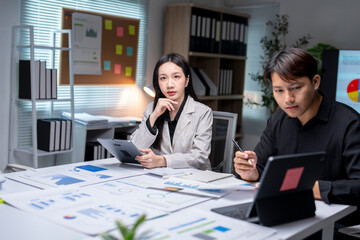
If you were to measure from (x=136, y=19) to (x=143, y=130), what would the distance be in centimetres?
209

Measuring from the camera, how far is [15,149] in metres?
3.61

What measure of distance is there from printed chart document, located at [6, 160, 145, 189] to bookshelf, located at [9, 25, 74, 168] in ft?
4.41

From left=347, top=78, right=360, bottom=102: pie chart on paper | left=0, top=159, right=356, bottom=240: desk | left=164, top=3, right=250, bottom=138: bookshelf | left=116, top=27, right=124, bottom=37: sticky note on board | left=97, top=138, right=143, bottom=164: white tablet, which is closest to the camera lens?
left=0, top=159, right=356, bottom=240: desk

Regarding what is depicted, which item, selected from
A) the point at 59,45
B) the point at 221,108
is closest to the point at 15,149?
the point at 59,45

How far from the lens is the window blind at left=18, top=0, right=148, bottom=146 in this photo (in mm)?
3694

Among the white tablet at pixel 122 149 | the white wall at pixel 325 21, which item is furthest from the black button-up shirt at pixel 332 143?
the white wall at pixel 325 21

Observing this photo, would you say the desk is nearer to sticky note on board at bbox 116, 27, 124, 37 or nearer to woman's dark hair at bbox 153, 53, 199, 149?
woman's dark hair at bbox 153, 53, 199, 149

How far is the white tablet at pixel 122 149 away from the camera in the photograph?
220 cm

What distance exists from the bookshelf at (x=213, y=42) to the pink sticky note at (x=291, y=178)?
318cm

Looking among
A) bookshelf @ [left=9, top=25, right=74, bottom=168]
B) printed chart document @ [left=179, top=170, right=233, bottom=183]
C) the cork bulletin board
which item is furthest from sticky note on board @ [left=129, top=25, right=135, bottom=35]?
printed chart document @ [left=179, top=170, right=233, bottom=183]

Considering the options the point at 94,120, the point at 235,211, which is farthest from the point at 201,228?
the point at 94,120

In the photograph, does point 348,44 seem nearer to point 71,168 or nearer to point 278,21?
point 278,21

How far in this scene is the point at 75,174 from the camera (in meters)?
2.08

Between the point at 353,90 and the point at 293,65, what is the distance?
2925 millimetres
